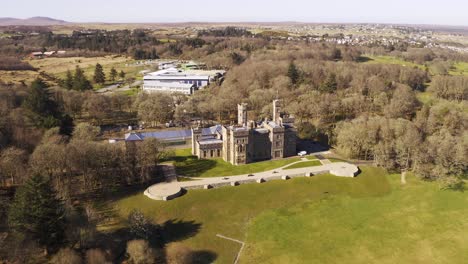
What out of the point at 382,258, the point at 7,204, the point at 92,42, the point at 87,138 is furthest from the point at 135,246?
the point at 92,42

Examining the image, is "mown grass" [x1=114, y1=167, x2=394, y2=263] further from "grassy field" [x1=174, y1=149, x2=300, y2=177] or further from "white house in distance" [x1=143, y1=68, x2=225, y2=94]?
"white house in distance" [x1=143, y1=68, x2=225, y2=94]

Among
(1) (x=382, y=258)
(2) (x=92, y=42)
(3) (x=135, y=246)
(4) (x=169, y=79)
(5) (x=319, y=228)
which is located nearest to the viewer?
(3) (x=135, y=246)

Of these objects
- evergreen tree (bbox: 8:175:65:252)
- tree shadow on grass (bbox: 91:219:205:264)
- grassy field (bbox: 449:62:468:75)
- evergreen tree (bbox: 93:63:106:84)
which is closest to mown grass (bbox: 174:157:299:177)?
tree shadow on grass (bbox: 91:219:205:264)

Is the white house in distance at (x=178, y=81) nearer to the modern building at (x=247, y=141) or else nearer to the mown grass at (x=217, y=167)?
the modern building at (x=247, y=141)

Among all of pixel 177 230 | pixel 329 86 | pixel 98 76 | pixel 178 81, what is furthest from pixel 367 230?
pixel 98 76

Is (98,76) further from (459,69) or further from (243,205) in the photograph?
(459,69)

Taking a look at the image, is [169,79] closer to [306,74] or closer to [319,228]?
[306,74]
